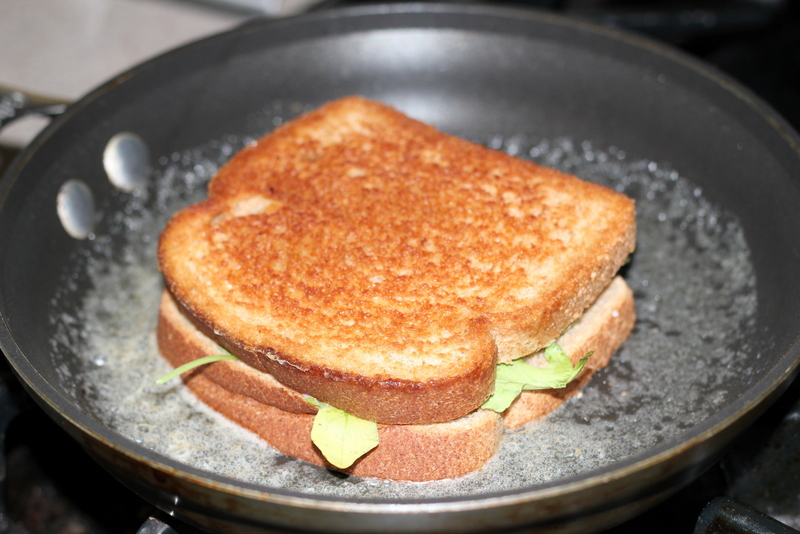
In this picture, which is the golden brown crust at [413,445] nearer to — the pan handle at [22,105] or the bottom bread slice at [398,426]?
the bottom bread slice at [398,426]

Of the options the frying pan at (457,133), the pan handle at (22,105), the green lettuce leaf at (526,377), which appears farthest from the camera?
the pan handle at (22,105)

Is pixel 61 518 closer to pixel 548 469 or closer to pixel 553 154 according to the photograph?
pixel 548 469

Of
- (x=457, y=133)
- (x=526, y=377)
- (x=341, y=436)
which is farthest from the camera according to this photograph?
(x=457, y=133)

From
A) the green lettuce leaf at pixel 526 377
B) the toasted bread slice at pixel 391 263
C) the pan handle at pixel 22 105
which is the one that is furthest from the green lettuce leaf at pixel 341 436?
the pan handle at pixel 22 105

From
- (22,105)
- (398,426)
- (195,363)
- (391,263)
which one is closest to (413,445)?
(398,426)

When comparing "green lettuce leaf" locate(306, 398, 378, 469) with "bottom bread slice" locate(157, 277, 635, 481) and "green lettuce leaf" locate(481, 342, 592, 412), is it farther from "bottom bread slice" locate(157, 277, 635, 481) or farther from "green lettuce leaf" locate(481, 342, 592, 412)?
"green lettuce leaf" locate(481, 342, 592, 412)

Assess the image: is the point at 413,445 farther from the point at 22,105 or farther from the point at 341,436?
the point at 22,105
